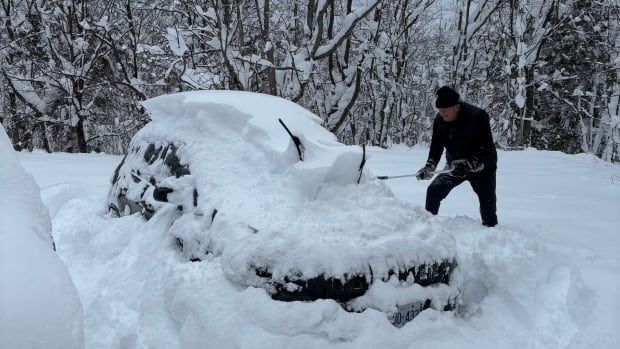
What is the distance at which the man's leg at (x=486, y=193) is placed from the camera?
480 centimetres

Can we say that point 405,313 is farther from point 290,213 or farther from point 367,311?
point 290,213

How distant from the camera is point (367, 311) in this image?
2729 mm

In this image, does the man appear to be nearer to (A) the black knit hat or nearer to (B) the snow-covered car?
(A) the black knit hat

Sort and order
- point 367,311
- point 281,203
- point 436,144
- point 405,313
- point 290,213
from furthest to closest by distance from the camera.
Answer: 1. point 436,144
2. point 281,203
3. point 290,213
4. point 405,313
5. point 367,311

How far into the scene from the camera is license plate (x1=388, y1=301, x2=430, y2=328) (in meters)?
2.81

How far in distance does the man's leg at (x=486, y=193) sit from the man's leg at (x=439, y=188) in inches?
5.8

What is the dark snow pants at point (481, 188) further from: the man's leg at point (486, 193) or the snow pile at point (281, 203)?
the snow pile at point (281, 203)

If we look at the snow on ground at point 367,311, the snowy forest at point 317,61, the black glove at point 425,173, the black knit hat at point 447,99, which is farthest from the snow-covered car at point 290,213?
the snowy forest at point 317,61

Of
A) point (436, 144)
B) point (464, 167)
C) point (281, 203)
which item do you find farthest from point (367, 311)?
point (436, 144)

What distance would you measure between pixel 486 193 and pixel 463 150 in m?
0.51

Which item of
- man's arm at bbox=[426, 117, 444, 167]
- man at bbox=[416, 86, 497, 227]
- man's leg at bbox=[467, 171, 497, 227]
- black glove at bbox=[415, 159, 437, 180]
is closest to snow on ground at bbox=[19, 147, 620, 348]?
man's leg at bbox=[467, 171, 497, 227]

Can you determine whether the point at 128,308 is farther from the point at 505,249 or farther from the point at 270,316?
the point at 505,249

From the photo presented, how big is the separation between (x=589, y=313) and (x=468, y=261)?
3.15 feet

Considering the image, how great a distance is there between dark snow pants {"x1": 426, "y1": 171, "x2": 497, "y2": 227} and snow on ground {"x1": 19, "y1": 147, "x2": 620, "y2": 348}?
7.1 inches
